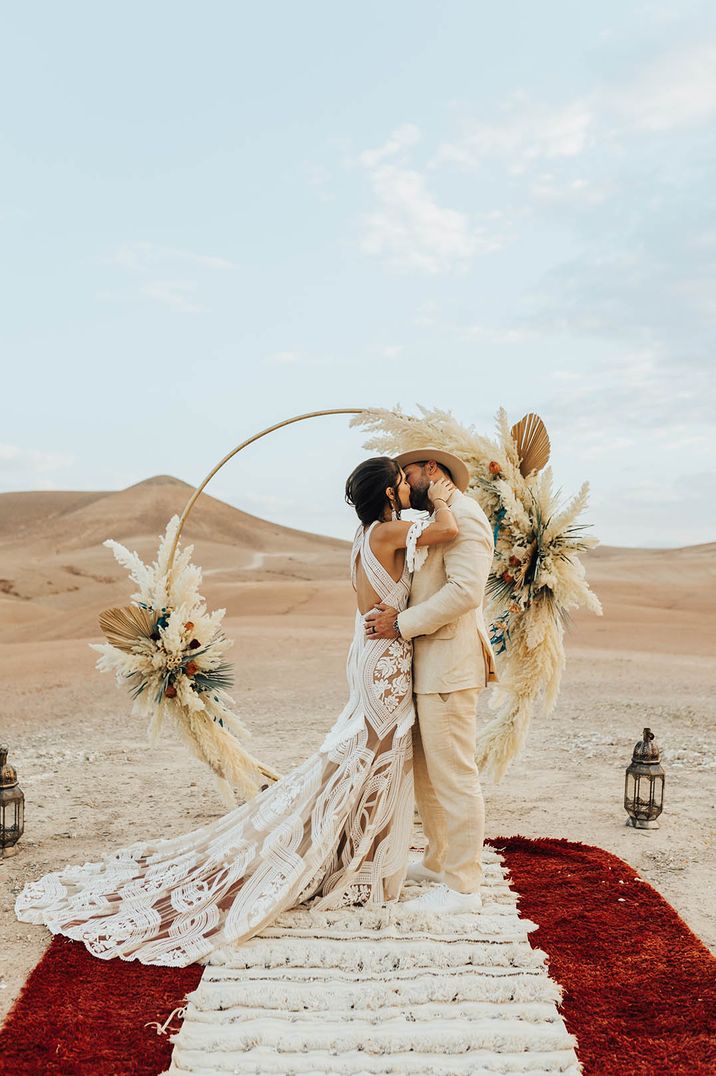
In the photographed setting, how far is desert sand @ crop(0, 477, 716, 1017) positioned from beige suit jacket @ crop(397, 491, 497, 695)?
1.71m

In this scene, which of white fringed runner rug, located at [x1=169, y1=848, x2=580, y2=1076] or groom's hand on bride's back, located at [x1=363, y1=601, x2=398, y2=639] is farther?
groom's hand on bride's back, located at [x1=363, y1=601, x2=398, y2=639]

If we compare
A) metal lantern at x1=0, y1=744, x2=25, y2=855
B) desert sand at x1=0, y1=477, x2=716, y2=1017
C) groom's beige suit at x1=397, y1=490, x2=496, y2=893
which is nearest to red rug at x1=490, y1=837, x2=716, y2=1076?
desert sand at x1=0, y1=477, x2=716, y2=1017

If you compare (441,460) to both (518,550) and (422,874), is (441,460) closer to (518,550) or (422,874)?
(518,550)

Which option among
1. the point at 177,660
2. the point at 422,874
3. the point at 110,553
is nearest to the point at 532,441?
the point at 177,660

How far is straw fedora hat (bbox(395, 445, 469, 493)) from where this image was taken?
16.1 feet

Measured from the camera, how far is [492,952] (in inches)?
157

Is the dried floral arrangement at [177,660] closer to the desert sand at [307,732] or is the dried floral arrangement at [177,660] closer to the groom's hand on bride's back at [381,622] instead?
the desert sand at [307,732]

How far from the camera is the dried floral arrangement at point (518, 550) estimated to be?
5.65 metres

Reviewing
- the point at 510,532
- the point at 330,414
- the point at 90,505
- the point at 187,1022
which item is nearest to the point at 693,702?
the point at 510,532

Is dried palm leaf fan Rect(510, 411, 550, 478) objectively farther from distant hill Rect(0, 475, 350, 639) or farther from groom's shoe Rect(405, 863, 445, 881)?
distant hill Rect(0, 475, 350, 639)

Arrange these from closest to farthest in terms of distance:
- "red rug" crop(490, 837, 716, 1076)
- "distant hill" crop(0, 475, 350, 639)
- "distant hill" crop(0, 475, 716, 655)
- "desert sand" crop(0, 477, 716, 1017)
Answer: "red rug" crop(490, 837, 716, 1076) → "desert sand" crop(0, 477, 716, 1017) → "distant hill" crop(0, 475, 716, 655) → "distant hill" crop(0, 475, 350, 639)

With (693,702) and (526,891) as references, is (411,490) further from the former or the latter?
(693,702)

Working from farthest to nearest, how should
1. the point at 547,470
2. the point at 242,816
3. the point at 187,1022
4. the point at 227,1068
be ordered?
the point at 547,470, the point at 242,816, the point at 187,1022, the point at 227,1068

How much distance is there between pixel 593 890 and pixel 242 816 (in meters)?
1.89
